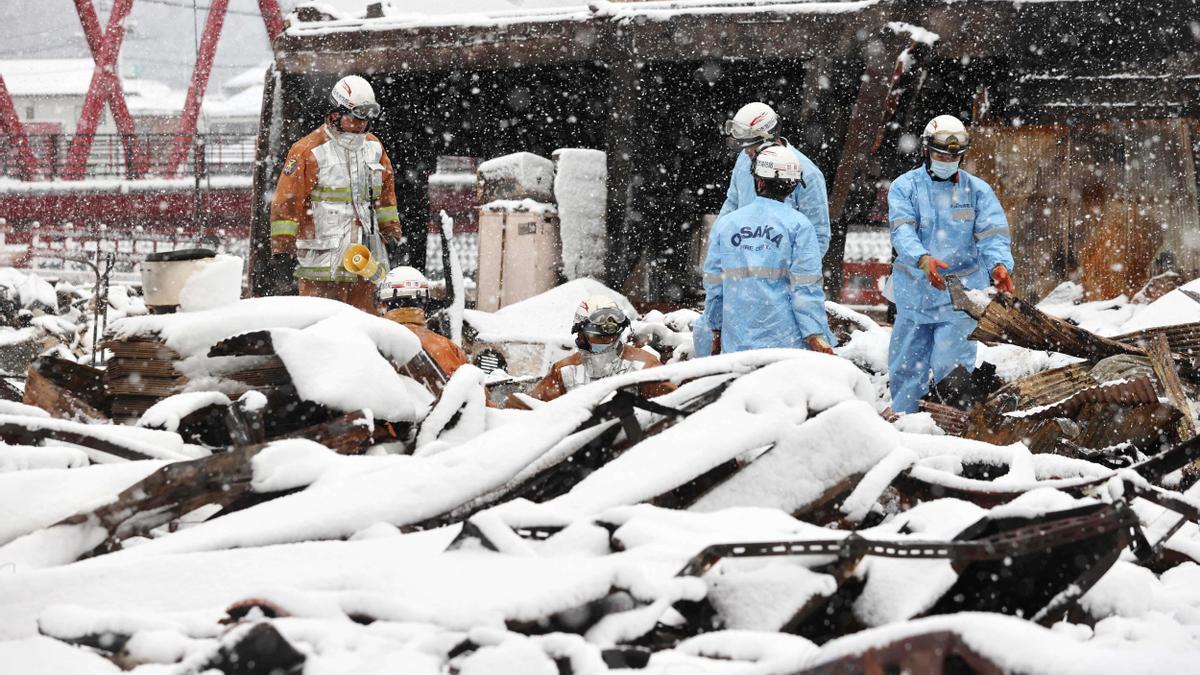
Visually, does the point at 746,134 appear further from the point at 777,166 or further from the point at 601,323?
the point at 601,323

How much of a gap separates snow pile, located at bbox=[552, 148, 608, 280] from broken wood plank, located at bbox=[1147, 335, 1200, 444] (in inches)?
221

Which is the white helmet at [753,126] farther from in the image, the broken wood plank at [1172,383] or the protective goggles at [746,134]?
the broken wood plank at [1172,383]

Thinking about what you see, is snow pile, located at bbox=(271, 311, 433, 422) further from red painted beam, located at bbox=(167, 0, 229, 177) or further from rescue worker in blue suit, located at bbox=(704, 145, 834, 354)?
red painted beam, located at bbox=(167, 0, 229, 177)

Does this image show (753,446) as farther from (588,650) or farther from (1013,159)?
(1013,159)

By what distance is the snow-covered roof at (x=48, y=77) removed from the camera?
59.0 metres

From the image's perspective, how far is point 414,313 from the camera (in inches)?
207

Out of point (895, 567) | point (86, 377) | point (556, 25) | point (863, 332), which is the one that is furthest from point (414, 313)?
point (556, 25)

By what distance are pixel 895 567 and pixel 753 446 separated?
43 centimetres

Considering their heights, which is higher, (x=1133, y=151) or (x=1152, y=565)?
(x=1133, y=151)

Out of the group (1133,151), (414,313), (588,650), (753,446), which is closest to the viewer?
(588,650)

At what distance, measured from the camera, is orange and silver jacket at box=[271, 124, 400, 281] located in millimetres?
6516

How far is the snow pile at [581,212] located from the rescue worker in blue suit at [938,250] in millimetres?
3907

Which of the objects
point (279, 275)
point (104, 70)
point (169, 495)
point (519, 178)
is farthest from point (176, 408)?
point (104, 70)

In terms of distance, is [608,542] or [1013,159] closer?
[608,542]
